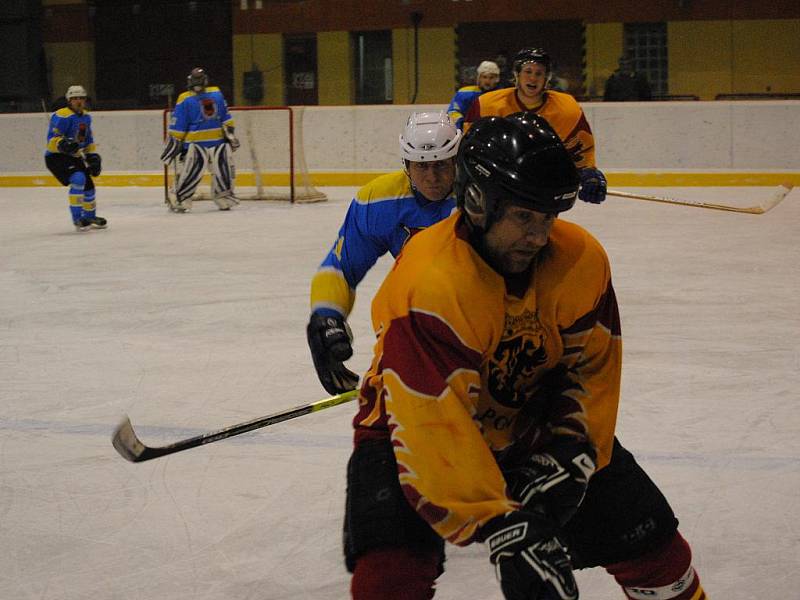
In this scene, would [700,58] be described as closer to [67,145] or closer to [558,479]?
[67,145]

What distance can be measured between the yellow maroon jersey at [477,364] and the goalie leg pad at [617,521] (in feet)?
0.18

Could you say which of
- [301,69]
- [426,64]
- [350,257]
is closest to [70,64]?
[301,69]

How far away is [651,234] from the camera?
25.8 feet

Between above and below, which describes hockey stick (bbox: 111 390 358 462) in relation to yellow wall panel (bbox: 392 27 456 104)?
below

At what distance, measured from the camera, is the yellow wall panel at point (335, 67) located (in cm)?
1341

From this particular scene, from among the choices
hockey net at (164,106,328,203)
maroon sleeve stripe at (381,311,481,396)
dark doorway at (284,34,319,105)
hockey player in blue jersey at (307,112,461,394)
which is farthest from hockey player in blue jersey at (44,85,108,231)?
maroon sleeve stripe at (381,311,481,396)

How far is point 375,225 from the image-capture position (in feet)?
8.20

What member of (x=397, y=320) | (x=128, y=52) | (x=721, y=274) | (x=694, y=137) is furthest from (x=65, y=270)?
(x=128, y=52)

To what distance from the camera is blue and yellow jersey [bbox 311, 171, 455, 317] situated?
7.55 ft

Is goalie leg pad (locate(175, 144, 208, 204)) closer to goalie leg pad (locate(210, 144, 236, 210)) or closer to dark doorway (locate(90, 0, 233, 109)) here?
goalie leg pad (locate(210, 144, 236, 210))

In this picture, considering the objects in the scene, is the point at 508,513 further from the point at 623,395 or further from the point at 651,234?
the point at 651,234

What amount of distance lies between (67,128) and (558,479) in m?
8.03

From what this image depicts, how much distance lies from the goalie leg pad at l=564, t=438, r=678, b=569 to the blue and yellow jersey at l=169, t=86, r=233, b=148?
9311 mm

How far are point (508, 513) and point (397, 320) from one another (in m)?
0.28
